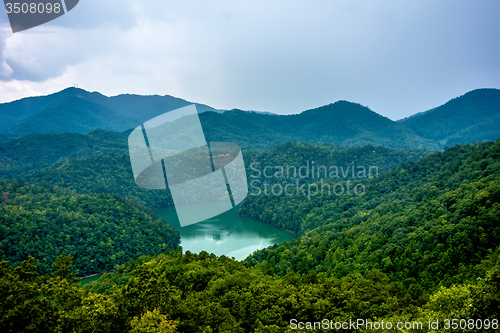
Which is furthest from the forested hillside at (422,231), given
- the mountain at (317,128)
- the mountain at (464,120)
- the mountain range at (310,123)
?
the mountain at (464,120)

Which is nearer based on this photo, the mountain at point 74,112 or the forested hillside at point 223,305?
the forested hillside at point 223,305

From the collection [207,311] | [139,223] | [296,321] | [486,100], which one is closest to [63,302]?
[207,311]

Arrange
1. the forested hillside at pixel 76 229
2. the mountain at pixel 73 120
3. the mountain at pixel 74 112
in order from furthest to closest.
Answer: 1. the mountain at pixel 74 112
2. the mountain at pixel 73 120
3. the forested hillside at pixel 76 229

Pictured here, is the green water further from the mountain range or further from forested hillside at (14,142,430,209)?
the mountain range

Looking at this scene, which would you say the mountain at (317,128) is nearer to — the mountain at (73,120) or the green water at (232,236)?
the green water at (232,236)

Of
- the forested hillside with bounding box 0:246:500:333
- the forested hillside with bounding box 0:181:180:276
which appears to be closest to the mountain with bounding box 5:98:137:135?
the forested hillside with bounding box 0:181:180:276

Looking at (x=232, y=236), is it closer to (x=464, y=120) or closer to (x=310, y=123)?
(x=310, y=123)

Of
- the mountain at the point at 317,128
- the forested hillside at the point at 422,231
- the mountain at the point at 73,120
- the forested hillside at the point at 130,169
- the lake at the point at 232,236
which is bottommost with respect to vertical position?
the lake at the point at 232,236
